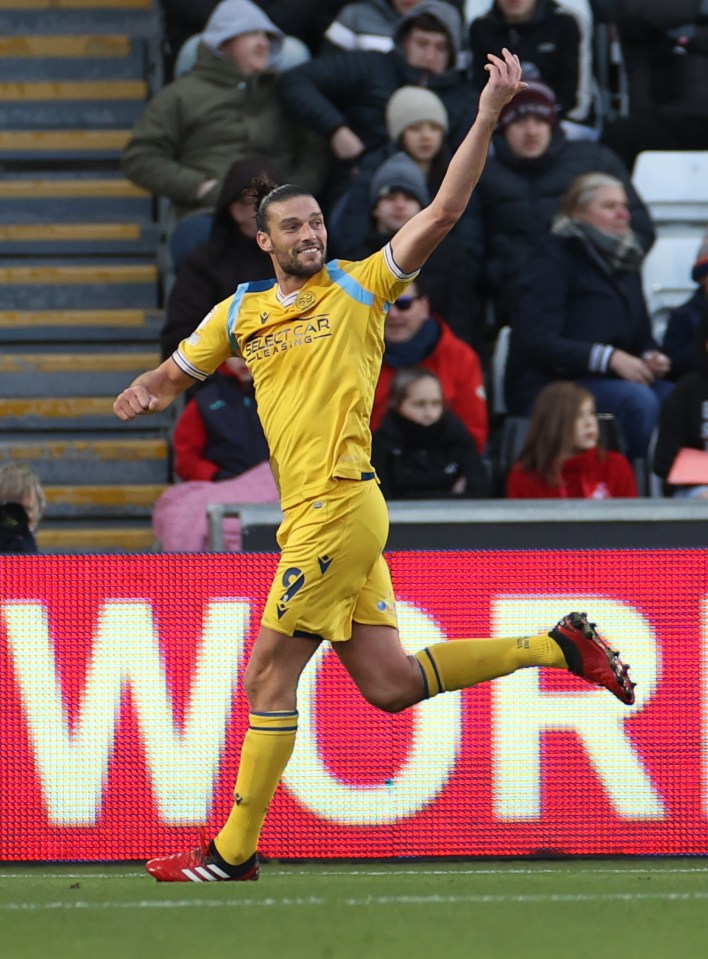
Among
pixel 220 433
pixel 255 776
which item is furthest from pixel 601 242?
pixel 255 776

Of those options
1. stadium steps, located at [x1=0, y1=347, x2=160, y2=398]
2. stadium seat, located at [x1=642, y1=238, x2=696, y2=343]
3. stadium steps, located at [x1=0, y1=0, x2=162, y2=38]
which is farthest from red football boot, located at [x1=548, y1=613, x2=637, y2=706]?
stadium steps, located at [x1=0, y1=0, x2=162, y2=38]

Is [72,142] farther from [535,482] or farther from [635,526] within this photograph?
[635,526]

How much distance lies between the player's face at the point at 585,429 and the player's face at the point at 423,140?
206cm

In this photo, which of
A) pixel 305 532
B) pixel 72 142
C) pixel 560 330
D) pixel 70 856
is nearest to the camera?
pixel 305 532

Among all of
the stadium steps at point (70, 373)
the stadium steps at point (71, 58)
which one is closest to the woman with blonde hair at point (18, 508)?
the stadium steps at point (70, 373)

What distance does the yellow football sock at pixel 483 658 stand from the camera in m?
5.80

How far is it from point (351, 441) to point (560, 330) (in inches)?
155

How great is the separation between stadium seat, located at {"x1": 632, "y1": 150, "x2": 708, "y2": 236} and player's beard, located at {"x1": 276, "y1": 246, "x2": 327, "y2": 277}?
5457 millimetres

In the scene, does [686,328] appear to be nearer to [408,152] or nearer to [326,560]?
[408,152]

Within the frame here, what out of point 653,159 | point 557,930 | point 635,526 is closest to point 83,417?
point 653,159

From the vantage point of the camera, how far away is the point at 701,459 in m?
8.29

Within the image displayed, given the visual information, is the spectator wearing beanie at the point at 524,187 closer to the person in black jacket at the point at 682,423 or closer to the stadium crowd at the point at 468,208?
the stadium crowd at the point at 468,208

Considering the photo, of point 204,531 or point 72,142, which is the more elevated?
point 72,142

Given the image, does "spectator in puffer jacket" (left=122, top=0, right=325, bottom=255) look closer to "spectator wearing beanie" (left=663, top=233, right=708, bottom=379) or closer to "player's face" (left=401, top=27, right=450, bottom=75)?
"player's face" (left=401, top=27, right=450, bottom=75)
